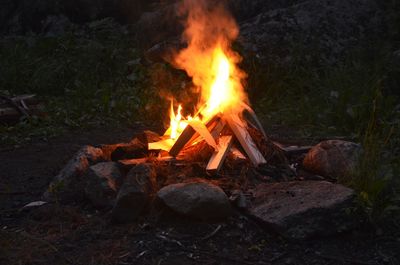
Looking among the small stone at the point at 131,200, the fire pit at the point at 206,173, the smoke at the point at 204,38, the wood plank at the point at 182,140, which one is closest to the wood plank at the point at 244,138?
the fire pit at the point at 206,173

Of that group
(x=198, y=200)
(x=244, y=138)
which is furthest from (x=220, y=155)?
(x=198, y=200)

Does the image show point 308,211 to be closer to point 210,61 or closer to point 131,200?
point 131,200

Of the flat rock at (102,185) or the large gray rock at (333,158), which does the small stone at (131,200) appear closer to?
the flat rock at (102,185)

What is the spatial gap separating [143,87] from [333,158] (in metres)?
4.84

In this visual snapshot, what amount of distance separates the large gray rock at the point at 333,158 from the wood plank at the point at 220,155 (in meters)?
0.83

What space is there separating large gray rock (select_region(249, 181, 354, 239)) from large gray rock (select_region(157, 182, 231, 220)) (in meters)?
0.27

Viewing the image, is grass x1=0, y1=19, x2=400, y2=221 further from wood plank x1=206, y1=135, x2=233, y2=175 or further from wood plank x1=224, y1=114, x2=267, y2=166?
wood plank x1=206, y1=135, x2=233, y2=175

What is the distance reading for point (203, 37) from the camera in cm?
925

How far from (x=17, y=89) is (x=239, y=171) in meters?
5.82

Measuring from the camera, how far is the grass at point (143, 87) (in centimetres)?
745

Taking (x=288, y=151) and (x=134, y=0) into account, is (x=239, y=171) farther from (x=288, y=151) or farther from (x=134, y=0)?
(x=134, y=0)

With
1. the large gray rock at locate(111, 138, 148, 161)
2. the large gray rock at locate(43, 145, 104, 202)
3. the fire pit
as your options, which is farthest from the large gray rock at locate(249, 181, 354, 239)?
the large gray rock at locate(43, 145, 104, 202)

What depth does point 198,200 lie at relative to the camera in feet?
14.4

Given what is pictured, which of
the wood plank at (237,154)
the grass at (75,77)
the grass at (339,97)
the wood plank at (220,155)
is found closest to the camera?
the wood plank at (220,155)
